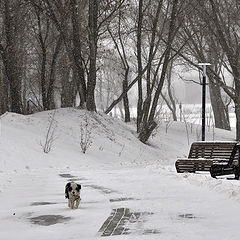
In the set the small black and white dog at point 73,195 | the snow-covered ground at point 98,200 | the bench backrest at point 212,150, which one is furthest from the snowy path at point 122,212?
the bench backrest at point 212,150

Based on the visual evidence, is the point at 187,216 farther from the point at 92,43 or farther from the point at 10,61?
the point at 10,61

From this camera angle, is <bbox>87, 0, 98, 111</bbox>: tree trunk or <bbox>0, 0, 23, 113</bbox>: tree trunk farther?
<bbox>0, 0, 23, 113</bbox>: tree trunk

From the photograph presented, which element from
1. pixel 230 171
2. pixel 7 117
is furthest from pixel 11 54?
pixel 230 171

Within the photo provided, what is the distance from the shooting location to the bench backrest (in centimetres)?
1496

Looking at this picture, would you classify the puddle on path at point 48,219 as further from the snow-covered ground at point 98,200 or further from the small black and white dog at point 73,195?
the small black and white dog at point 73,195

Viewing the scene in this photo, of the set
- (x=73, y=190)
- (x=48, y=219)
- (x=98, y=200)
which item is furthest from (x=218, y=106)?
(x=48, y=219)

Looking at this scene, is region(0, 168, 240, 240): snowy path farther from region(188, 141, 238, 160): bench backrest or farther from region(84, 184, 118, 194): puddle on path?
region(188, 141, 238, 160): bench backrest

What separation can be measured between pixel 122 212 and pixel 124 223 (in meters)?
0.82

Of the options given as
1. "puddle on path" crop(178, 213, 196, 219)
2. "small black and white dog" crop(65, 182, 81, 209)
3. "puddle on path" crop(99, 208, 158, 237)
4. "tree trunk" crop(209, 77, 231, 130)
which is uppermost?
"tree trunk" crop(209, 77, 231, 130)

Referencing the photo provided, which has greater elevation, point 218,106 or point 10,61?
A: point 10,61

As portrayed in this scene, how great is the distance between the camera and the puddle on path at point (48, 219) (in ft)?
21.9

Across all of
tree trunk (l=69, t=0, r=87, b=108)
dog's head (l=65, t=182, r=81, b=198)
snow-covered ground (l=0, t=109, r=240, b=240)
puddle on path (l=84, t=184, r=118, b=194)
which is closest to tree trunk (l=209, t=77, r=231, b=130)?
tree trunk (l=69, t=0, r=87, b=108)

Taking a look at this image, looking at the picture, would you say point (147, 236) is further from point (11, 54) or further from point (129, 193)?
point (11, 54)

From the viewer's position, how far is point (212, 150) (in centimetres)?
1509
